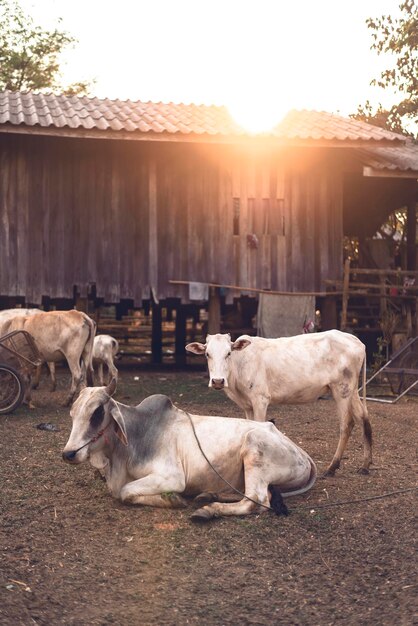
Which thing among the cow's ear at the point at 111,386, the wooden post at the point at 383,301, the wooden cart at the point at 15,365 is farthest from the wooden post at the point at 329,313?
the cow's ear at the point at 111,386

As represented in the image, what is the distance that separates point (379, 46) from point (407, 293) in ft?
22.9

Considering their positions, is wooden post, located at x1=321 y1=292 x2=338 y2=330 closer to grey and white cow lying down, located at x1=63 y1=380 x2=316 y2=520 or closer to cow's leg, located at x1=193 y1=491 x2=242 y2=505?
grey and white cow lying down, located at x1=63 y1=380 x2=316 y2=520

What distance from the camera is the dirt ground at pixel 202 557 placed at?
5.05 meters

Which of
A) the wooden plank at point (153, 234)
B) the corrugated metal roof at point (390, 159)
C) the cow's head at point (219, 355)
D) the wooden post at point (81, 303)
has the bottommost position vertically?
the wooden post at point (81, 303)

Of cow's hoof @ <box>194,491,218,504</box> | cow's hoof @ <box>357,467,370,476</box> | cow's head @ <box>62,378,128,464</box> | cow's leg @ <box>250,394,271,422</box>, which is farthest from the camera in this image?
cow's leg @ <box>250,394,271,422</box>

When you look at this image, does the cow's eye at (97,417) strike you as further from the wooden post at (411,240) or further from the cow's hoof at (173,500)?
the wooden post at (411,240)

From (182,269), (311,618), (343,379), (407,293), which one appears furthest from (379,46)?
(311,618)

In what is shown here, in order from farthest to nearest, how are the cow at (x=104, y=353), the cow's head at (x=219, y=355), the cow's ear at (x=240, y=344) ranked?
the cow at (x=104, y=353)
the cow's ear at (x=240, y=344)
the cow's head at (x=219, y=355)

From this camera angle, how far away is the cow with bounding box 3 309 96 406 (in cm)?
1295

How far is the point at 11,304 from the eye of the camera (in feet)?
56.6

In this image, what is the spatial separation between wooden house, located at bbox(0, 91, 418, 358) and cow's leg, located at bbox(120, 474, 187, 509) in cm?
969

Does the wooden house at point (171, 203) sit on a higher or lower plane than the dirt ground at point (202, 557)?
higher

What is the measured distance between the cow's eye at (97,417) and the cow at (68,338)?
615 centimetres

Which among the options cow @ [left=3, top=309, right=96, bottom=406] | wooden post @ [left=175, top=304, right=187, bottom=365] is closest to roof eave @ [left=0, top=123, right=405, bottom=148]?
cow @ [left=3, top=309, right=96, bottom=406]
